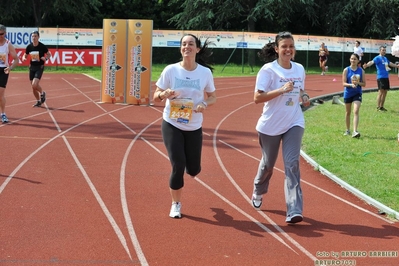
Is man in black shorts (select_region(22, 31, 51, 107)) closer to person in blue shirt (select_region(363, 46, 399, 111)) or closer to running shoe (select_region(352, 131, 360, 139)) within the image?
running shoe (select_region(352, 131, 360, 139))

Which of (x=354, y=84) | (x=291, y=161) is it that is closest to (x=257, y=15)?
(x=354, y=84)

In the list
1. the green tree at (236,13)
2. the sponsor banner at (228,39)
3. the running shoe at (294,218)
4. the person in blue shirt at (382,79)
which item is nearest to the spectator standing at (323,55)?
the sponsor banner at (228,39)

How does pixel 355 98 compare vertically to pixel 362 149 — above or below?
above

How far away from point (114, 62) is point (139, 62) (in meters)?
0.74

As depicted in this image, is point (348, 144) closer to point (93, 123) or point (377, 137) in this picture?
point (377, 137)

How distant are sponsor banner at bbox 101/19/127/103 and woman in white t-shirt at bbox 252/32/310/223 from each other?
12.9 meters

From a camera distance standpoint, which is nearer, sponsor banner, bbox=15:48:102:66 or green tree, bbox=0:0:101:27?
sponsor banner, bbox=15:48:102:66

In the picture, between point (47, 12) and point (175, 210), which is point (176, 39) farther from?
point (175, 210)

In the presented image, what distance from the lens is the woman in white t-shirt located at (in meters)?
7.63

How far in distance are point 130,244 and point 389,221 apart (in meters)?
2.96

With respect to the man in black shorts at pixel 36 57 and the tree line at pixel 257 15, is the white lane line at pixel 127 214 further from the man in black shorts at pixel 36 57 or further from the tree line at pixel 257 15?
the tree line at pixel 257 15

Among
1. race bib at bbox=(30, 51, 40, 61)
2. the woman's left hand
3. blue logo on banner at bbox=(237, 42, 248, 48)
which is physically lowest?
blue logo on banner at bbox=(237, 42, 248, 48)

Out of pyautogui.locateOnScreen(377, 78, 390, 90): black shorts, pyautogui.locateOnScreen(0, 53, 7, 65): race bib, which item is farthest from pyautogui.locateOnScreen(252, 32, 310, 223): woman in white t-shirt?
pyautogui.locateOnScreen(377, 78, 390, 90): black shorts

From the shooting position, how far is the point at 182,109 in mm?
7742
